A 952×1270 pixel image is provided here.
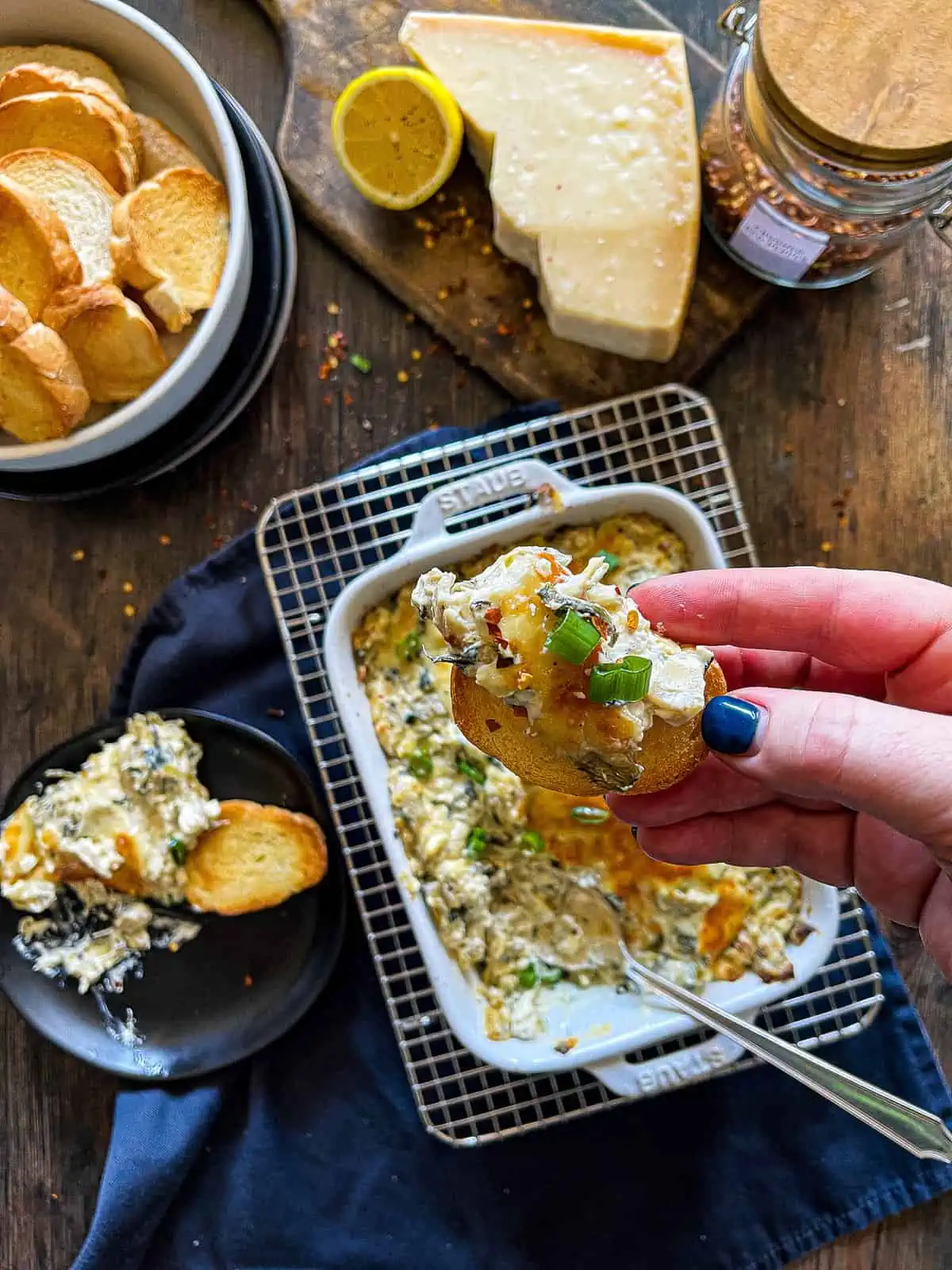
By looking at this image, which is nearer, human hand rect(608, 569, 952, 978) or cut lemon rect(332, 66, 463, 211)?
human hand rect(608, 569, 952, 978)

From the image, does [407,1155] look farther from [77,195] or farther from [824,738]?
[77,195]

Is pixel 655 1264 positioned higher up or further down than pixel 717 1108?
further down

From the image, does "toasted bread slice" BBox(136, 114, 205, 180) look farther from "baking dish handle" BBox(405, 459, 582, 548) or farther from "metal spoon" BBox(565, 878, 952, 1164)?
"metal spoon" BBox(565, 878, 952, 1164)

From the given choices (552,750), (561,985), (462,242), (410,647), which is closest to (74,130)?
(462,242)

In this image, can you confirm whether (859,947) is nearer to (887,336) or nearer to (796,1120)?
(796,1120)

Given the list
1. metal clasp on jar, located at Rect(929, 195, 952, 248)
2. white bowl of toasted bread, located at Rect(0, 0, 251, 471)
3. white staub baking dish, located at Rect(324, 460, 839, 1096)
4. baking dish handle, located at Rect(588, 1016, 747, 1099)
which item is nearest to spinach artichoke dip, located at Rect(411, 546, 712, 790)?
white staub baking dish, located at Rect(324, 460, 839, 1096)

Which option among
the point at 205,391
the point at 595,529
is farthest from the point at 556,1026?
the point at 205,391
